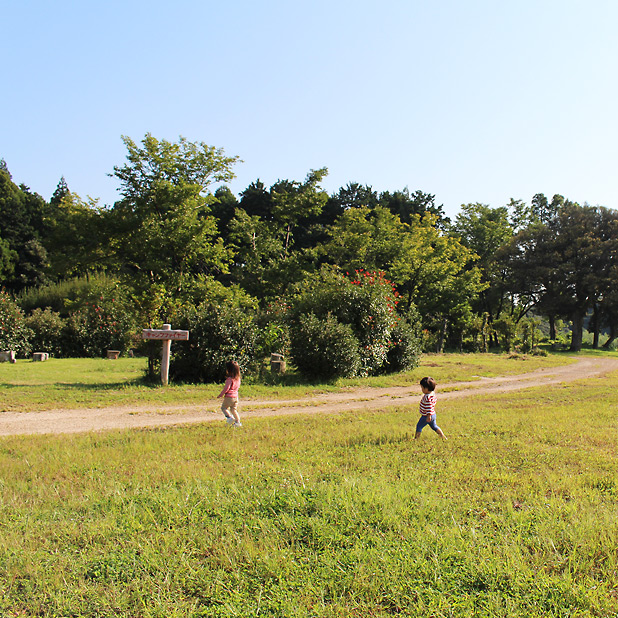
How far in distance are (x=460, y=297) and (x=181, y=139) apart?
23072 mm

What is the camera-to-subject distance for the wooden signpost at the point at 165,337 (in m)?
12.5

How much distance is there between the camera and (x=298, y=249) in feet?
136

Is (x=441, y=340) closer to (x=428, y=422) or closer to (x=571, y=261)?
(x=571, y=261)

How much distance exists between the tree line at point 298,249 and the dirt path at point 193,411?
5792 mm

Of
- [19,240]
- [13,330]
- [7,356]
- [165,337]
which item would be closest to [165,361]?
[165,337]

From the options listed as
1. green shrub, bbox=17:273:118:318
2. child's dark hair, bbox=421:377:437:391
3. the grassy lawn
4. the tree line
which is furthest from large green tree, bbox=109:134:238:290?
green shrub, bbox=17:273:118:318

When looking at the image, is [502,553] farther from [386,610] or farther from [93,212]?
[93,212]

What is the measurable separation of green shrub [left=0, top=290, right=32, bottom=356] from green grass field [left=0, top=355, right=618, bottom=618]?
19.1 meters

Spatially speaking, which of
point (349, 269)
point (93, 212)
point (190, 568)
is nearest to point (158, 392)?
point (190, 568)

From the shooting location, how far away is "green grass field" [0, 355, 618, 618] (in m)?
3.02

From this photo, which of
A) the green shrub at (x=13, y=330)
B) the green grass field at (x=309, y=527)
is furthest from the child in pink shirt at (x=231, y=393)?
the green shrub at (x=13, y=330)

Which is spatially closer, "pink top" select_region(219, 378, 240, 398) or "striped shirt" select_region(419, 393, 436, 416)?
"striped shirt" select_region(419, 393, 436, 416)

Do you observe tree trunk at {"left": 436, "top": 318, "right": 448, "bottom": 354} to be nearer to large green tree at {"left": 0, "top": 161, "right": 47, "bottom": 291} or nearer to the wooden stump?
the wooden stump

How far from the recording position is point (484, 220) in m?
48.4
